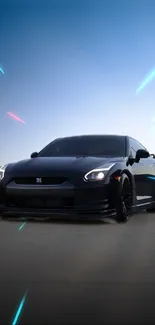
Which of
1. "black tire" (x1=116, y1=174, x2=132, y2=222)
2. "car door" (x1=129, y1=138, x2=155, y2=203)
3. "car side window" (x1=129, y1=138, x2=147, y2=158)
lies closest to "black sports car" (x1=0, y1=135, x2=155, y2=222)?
"black tire" (x1=116, y1=174, x2=132, y2=222)

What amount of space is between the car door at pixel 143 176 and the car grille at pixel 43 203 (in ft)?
5.36

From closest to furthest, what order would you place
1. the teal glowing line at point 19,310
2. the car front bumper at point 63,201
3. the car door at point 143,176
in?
the teal glowing line at point 19,310, the car front bumper at point 63,201, the car door at point 143,176

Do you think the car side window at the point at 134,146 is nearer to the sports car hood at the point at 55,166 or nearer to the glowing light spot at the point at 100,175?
the sports car hood at the point at 55,166

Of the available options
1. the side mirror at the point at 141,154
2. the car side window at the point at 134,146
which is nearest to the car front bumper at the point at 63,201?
the side mirror at the point at 141,154

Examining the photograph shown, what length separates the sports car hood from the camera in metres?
6.86

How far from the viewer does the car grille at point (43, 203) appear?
666 centimetres

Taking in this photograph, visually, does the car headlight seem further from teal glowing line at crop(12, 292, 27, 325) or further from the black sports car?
teal glowing line at crop(12, 292, 27, 325)

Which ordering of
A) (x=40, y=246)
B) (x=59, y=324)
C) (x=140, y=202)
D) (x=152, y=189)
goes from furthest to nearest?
(x=152, y=189) → (x=140, y=202) → (x=40, y=246) → (x=59, y=324)

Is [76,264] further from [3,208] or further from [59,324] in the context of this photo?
[3,208]

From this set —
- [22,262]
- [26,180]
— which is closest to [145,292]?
[22,262]

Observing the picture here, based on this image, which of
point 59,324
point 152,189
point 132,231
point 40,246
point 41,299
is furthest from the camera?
point 152,189

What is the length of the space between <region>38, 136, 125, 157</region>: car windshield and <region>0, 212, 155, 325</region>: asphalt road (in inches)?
69.0

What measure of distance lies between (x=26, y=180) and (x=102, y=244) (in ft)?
5.89

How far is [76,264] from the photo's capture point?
445 cm
